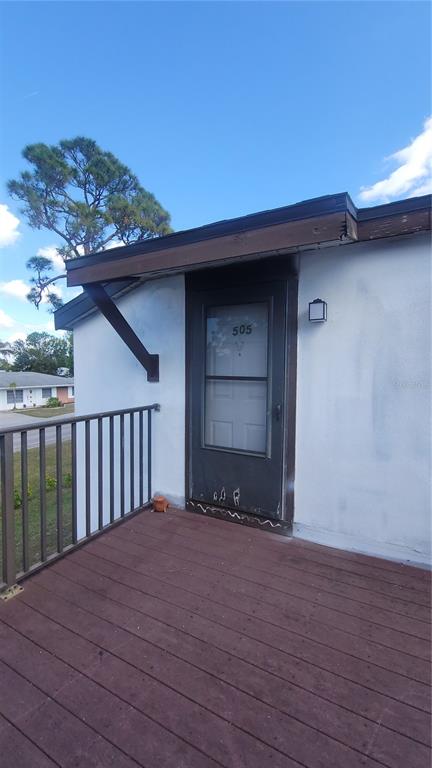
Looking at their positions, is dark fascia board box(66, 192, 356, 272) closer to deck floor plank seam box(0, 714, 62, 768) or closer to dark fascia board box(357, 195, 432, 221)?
dark fascia board box(357, 195, 432, 221)

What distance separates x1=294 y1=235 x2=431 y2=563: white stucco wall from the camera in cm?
207

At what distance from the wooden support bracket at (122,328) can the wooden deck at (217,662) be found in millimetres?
1459

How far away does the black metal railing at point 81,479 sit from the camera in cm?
188

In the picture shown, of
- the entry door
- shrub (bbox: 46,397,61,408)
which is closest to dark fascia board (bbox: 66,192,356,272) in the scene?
the entry door

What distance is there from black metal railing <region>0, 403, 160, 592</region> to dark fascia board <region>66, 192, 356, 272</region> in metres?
1.12

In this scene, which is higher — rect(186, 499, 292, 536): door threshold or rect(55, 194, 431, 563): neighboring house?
rect(55, 194, 431, 563): neighboring house

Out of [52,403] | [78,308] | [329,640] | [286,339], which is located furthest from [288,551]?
[52,403]

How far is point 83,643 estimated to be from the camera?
1542 millimetres

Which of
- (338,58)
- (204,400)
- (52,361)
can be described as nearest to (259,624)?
(204,400)

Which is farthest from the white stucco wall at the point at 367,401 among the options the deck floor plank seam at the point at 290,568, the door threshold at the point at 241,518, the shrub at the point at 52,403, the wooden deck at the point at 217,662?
the shrub at the point at 52,403

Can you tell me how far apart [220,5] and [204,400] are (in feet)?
15.3

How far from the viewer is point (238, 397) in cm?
273

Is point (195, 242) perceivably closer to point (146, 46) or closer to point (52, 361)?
point (146, 46)

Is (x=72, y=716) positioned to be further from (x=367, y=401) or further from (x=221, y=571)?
(x=367, y=401)
